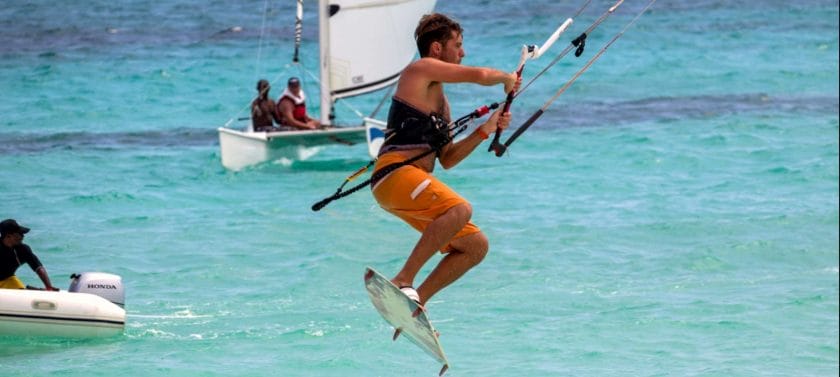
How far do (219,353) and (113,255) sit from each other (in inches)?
172

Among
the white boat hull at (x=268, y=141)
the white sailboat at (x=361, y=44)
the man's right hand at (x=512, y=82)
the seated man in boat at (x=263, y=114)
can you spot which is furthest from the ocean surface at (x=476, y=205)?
the man's right hand at (x=512, y=82)

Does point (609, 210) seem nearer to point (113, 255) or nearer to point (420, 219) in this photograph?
point (113, 255)

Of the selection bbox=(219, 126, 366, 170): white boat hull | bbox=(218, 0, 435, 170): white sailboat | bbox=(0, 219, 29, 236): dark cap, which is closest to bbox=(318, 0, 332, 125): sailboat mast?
bbox=(218, 0, 435, 170): white sailboat

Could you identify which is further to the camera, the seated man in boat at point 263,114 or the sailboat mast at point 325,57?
the sailboat mast at point 325,57

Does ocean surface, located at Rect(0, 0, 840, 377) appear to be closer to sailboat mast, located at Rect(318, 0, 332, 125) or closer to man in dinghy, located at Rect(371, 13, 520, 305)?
sailboat mast, located at Rect(318, 0, 332, 125)

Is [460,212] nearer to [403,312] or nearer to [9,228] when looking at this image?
[403,312]

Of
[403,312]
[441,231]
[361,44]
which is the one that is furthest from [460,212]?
[361,44]

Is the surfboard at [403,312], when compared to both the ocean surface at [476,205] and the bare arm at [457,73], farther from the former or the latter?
the ocean surface at [476,205]

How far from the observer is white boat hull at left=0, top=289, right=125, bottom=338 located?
12969 mm

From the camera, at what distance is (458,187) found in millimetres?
24016

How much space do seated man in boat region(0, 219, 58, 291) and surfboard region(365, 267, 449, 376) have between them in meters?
4.43

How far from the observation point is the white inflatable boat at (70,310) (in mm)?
12984

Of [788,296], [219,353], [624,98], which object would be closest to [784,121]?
[624,98]

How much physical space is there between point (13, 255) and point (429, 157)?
5.09 meters
